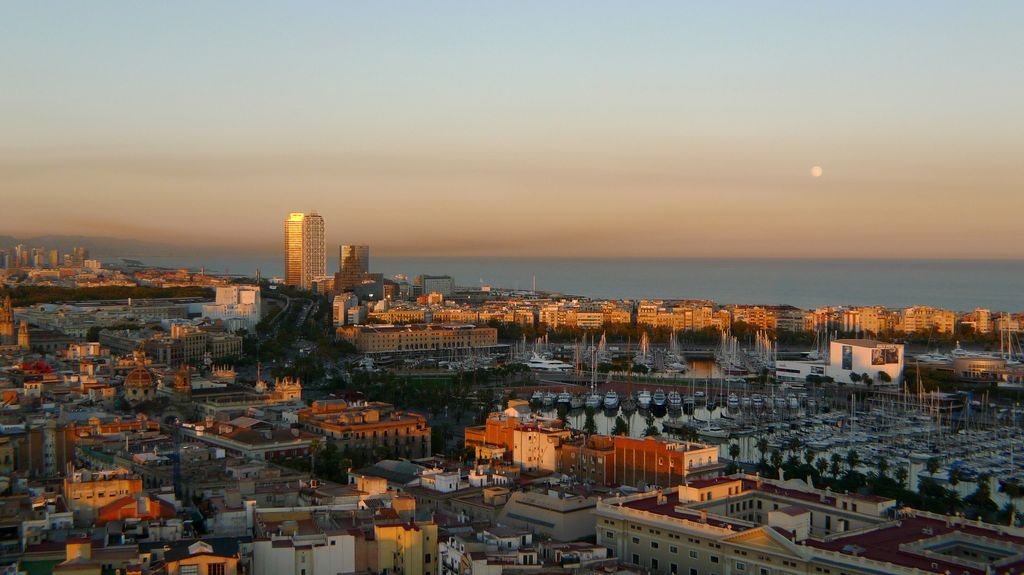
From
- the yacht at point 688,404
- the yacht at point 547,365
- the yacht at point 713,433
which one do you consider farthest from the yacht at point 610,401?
the yacht at point 547,365

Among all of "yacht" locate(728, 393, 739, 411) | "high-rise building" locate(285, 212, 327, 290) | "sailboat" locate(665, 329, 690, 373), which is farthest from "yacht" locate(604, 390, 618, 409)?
"high-rise building" locate(285, 212, 327, 290)

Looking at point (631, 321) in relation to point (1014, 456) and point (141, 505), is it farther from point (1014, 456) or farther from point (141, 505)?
point (141, 505)

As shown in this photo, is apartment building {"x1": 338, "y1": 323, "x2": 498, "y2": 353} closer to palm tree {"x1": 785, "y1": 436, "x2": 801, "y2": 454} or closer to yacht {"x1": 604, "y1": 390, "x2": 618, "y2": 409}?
yacht {"x1": 604, "y1": 390, "x2": 618, "y2": 409}

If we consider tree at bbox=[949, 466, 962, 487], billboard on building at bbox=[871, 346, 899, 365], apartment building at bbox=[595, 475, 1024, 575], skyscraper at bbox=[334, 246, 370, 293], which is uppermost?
skyscraper at bbox=[334, 246, 370, 293]

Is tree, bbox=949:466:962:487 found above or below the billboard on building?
below

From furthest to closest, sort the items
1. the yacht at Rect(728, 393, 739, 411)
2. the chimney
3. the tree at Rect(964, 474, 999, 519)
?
the yacht at Rect(728, 393, 739, 411) → the tree at Rect(964, 474, 999, 519) → the chimney

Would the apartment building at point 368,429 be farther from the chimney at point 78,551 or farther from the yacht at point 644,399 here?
the yacht at point 644,399

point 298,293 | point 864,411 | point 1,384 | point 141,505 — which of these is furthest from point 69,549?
point 298,293
